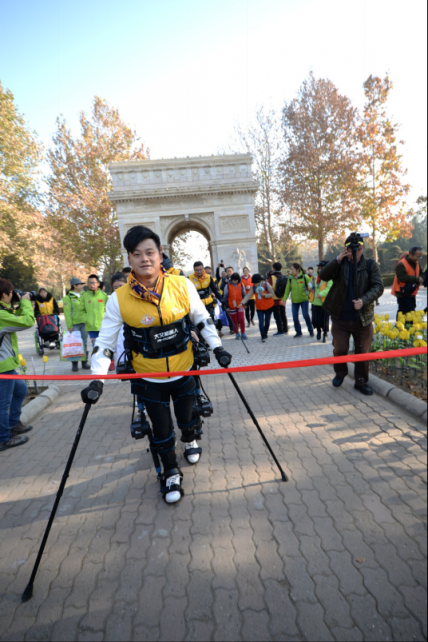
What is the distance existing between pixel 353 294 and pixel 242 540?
3336mm

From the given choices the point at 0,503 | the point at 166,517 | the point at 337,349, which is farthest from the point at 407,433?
the point at 337,349

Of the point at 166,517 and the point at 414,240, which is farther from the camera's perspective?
the point at 414,240

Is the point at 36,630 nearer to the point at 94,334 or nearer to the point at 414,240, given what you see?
the point at 94,334

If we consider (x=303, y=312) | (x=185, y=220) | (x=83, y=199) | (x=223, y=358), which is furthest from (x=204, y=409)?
(x=83, y=199)

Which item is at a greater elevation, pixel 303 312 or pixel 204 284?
pixel 204 284

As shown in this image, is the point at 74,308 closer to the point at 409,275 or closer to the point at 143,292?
the point at 143,292

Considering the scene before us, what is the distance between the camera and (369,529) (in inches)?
47.3

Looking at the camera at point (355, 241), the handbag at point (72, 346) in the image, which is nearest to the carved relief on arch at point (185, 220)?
the handbag at point (72, 346)

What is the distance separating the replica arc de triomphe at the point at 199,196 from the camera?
843 inches

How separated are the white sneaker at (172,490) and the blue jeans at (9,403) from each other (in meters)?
2.38

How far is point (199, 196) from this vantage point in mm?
21609

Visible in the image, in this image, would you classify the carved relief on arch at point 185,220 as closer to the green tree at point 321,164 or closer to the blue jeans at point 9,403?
the green tree at point 321,164

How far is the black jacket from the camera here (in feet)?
14.5

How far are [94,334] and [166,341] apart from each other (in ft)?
17.4
